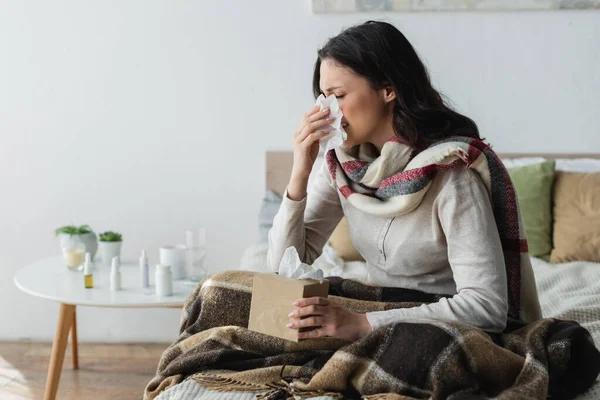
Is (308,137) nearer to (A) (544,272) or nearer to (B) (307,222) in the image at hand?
(B) (307,222)

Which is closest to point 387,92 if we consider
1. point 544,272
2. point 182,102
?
point 544,272

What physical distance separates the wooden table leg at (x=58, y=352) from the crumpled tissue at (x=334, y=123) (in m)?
1.12

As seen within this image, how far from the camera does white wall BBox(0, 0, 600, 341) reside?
9.26ft

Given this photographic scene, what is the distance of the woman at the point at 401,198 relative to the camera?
1.29 metres

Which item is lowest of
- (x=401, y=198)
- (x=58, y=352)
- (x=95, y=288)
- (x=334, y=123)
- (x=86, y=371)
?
(x=86, y=371)

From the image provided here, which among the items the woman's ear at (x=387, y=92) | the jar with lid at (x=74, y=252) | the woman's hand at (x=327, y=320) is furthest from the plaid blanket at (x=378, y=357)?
the jar with lid at (x=74, y=252)

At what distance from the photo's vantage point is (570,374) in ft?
3.99

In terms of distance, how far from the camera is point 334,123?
1.46m

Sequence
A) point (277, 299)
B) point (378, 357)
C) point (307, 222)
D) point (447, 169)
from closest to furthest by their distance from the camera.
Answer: point (378, 357), point (277, 299), point (447, 169), point (307, 222)

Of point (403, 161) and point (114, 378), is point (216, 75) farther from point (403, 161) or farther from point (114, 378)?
point (403, 161)

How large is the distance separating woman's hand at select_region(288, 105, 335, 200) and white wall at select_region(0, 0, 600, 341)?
1381mm

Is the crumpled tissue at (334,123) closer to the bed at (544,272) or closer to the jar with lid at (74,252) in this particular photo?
the bed at (544,272)

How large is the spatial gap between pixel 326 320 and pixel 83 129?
6.44 ft

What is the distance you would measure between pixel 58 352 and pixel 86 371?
1.67 feet
